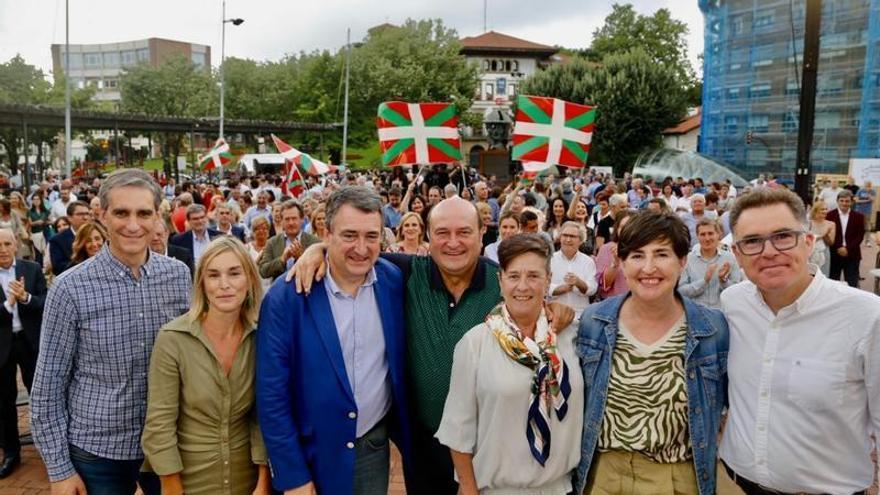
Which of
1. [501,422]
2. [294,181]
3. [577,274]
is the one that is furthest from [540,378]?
[294,181]

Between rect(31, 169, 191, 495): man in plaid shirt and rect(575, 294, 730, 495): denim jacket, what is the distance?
1.88 m

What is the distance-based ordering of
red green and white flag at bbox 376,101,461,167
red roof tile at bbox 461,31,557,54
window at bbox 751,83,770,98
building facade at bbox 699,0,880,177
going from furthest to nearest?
red roof tile at bbox 461,31,557,54, window at bbox 751,83,770,98, building facade at bbox 699,0,880,177, red green and white flag at bbox 376,101,461,167

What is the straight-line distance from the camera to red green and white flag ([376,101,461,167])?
8250 millimetres

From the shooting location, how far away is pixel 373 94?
1752 inches

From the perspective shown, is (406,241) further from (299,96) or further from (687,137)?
(687,137)

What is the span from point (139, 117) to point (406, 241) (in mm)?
29468

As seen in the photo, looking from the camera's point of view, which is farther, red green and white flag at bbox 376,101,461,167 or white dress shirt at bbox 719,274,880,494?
red green and white flag at bbox 376,101,461,167

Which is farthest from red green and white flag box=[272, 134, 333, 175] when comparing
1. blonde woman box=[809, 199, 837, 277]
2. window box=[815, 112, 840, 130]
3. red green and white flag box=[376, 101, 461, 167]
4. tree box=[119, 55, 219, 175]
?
tree box=[119, 55, 219, 175]

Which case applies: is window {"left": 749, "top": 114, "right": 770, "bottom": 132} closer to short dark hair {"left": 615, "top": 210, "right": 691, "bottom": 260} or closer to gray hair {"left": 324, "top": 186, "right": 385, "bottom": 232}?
short dark hair {"left": 615, "top": 210, "right": 691, "bottom": 260}

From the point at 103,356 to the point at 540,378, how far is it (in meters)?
1.83

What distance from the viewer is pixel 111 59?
120 m

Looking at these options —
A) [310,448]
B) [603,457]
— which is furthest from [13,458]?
[603,457]

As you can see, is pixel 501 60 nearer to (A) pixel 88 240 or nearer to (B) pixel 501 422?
(A) pixel 88 240

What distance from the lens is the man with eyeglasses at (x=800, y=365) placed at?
2295 mm
